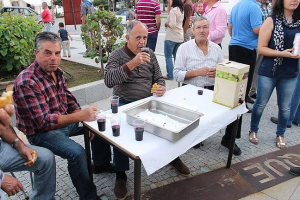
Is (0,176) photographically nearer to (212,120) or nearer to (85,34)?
(212,120)

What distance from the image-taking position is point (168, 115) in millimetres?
2174

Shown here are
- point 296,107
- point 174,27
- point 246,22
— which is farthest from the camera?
point 174,27

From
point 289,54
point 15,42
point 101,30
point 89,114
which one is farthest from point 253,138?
point 15,42

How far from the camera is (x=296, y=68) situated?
2924 mm

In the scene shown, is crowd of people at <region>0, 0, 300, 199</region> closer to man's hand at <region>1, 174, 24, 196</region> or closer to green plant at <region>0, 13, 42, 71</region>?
man's hand at <region>1, 174, 24, 196</region>

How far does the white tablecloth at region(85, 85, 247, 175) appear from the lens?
5.60 ft

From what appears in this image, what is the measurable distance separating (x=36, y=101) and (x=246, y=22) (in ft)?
9.72

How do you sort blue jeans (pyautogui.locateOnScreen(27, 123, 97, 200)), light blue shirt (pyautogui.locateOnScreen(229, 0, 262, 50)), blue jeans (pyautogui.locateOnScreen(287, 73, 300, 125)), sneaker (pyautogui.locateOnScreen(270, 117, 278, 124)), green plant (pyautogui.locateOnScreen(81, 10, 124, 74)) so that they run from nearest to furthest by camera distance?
blue jeans (pyautogui.locateOnScreen(27, 123, 97, 200))
light blue shirt (pyautogui.locateOnScreen(229, 0, 262, 50))
blue jeans (pyautogui.locateOnScreen(287, 73, 300, 125))
sneaker (pyautogui.locateOnScreen(270, 117, 278, 124))
green plant (pyautogui.locateOnScreen(81, 10, 124, 74))

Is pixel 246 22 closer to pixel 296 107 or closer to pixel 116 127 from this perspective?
pixel 296 107

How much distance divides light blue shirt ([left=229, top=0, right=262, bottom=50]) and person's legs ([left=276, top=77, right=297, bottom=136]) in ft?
2.89

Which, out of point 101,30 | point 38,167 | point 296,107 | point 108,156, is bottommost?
point 108,156

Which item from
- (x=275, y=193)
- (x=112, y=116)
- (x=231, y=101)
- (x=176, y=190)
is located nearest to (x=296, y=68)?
(x=231, y=101)

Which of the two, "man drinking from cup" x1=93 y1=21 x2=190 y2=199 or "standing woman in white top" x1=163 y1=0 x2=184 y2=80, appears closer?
"man drinking from cup" x1=93 y1=21 x2=190 y2=199

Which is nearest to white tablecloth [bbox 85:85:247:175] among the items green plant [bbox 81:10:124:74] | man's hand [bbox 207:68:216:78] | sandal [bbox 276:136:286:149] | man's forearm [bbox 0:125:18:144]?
man's hand [bbox 207:68:216:78]
